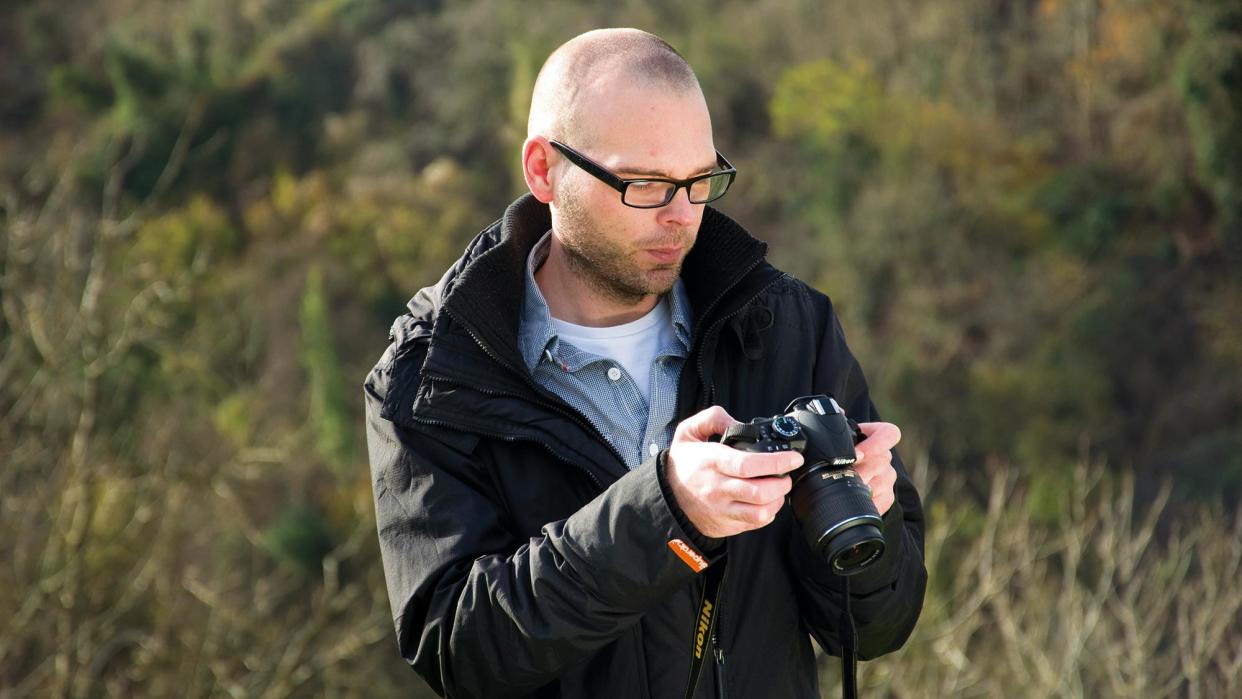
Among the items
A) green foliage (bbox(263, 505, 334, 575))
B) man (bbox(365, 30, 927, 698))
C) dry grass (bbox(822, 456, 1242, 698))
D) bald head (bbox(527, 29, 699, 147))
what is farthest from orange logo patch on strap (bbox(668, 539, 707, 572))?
green foliage (bbox(263, 505, 334, 575))

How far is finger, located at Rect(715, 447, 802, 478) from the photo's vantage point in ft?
Result: 5.68

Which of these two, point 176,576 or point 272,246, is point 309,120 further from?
point 176,576

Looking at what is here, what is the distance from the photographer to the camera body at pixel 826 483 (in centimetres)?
184

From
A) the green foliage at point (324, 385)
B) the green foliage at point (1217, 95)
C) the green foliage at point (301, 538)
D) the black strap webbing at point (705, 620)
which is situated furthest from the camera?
the green foliage at point (324, 385)

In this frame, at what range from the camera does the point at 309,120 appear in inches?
1323

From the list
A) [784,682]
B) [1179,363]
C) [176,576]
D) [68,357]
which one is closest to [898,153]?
[1179,363]

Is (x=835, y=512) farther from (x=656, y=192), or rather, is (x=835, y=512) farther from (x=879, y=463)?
(x=656, y=192)

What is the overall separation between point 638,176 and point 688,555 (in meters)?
0.61

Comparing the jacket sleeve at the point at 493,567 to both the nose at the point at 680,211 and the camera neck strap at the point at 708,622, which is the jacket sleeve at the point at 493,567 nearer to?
the camera neck strap at the point at 708,622

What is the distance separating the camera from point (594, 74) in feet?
7.11

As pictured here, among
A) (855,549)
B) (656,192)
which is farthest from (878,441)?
(656,192)

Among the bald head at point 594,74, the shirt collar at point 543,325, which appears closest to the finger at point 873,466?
the shirt collar at point 543,325

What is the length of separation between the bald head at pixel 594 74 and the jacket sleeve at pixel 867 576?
1.53ft

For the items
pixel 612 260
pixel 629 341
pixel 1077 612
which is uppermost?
pixel 612 260
